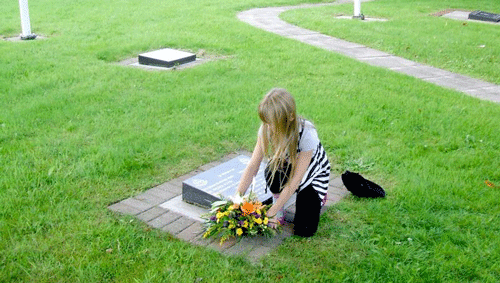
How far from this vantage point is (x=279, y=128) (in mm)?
3783

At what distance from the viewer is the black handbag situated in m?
4.64

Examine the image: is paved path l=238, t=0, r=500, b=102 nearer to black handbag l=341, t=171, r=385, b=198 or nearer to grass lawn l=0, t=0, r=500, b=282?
grass lawn l=0, t=0, r=500, b=282

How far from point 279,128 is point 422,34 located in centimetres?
850

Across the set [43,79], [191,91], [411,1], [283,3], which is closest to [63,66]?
[43,79]

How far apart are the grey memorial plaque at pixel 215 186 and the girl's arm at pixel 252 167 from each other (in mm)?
204

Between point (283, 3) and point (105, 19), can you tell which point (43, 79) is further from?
point (283, 3)

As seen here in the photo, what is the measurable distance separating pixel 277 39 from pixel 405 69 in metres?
2.76

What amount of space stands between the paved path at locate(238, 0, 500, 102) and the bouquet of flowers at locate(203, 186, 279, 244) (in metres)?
4.81

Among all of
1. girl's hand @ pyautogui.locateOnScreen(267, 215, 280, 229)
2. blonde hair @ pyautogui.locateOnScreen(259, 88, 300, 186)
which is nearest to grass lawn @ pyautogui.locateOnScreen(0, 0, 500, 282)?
girl's hand @ pyautogui.locateOnScreen(267, 215, 280, 229)

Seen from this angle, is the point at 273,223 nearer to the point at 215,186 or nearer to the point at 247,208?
the point at 247,208

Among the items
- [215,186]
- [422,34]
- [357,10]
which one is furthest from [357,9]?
[215,186]

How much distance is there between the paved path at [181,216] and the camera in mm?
3945

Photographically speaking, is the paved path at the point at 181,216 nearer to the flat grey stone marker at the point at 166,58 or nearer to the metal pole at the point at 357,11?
the flat grey stone marker at the point at 166,58

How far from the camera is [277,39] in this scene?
10727mm
